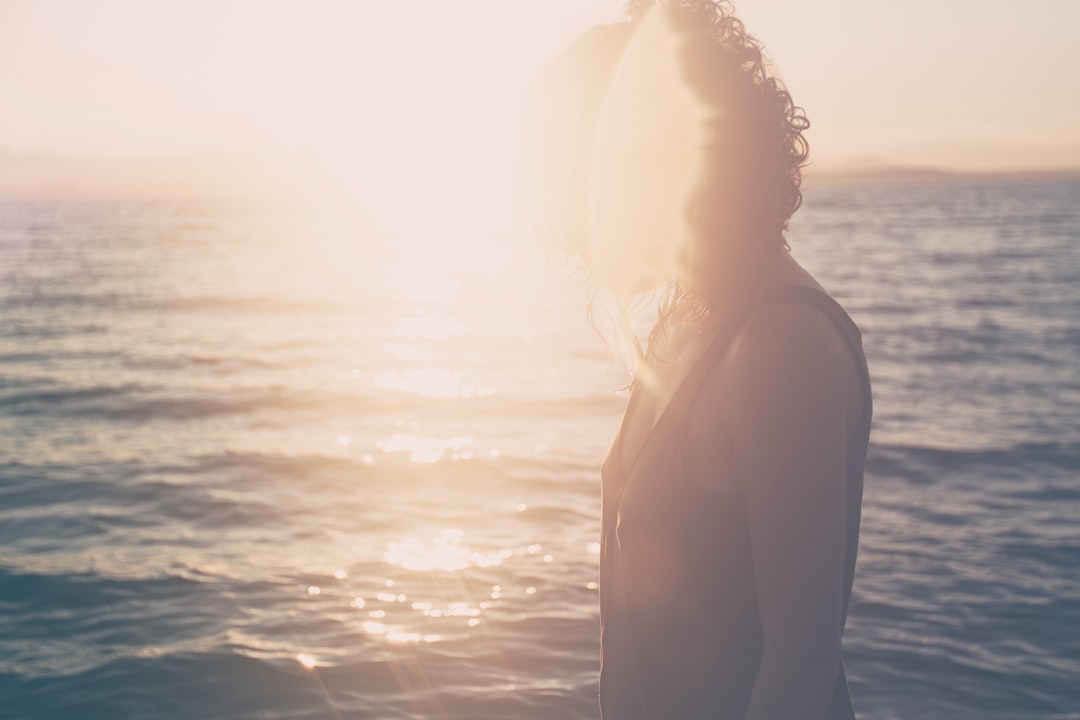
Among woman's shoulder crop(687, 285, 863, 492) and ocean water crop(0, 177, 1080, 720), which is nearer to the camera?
woman's shoulder crop(687, 285, 863, 492)

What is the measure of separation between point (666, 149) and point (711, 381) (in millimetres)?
449

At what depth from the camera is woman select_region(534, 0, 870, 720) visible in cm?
166

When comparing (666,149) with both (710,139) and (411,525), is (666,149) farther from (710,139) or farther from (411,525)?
(411,525)

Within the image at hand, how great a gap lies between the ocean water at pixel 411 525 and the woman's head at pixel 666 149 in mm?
618

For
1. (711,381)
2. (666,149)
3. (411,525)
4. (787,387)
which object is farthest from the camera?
(411,525)

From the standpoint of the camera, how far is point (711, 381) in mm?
1758

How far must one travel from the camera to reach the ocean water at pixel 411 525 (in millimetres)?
7344

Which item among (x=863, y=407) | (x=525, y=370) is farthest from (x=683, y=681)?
(x=525, y=370)

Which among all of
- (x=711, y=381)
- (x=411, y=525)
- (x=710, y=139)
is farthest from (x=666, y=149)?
(x=411, y=525)

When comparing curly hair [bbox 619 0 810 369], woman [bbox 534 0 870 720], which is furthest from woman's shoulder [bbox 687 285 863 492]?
curly hair [bbox 619 0 810 369]

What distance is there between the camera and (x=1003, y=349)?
22.8 m

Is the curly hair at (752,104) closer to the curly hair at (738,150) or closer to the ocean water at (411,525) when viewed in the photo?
the curly hair at (738,150)

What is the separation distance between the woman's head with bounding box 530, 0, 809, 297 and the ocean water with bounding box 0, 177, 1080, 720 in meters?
0.62

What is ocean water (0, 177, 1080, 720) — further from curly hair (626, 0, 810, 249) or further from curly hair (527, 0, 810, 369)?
curly hair (626, 0, 810, 249)
